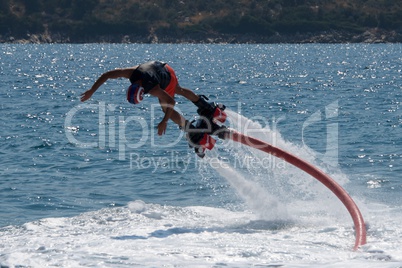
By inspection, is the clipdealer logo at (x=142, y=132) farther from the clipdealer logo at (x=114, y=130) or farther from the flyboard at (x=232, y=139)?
the flyboard at (x=232, y=139)

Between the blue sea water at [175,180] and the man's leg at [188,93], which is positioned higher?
the man's leg at [188,93]

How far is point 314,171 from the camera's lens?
1211 cm

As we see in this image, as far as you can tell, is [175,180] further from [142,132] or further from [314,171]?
[142,132]

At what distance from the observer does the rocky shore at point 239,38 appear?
17962 centimetres

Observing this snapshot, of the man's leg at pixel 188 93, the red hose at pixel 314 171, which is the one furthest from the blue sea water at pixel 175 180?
the man's leg at pixel 188 93

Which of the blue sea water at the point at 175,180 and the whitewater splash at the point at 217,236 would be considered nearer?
the whitewater splash at the point at 217,236

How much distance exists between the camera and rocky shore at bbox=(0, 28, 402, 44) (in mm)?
179625

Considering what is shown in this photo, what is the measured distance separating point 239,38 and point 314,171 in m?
173

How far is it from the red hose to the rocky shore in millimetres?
169534

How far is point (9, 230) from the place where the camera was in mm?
Answer: 11008

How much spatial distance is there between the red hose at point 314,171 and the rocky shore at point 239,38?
170 metres

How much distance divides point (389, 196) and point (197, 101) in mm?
4170

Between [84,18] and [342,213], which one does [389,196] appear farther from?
[84,18]

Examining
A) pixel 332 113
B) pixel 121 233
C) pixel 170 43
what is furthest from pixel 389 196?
pixel 170 43
